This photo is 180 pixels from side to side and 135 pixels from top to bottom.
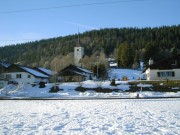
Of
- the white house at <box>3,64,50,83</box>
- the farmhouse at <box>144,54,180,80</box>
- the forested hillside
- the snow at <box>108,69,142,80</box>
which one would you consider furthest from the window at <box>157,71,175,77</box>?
the forested hillside

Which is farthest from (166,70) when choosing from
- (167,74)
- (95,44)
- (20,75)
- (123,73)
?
(95,44)

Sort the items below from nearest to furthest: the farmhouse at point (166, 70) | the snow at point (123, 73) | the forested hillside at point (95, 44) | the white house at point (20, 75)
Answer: the farmhouse at point (166, 70) < the white house at point (20, 75) < the snow at point (123, 73) < the forested hillside at point (95, 44)

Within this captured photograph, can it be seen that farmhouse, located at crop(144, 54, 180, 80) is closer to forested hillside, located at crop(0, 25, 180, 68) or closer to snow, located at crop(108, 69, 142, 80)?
snow, located at crop(108, 69, 142, 80)

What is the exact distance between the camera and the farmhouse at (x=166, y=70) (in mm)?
61156

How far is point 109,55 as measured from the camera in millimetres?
169250

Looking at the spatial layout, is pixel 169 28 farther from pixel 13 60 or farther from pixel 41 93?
pixel 41 93

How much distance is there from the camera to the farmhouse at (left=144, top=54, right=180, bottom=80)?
61.2 m

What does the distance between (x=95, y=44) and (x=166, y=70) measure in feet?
388

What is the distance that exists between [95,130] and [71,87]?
138 ft

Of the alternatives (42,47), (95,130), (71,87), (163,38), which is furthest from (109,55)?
(95,130)

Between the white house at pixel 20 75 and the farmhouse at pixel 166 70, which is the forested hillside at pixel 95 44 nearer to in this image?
the white house at pixel 20 75

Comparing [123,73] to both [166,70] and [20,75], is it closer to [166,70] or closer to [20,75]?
[166,70]

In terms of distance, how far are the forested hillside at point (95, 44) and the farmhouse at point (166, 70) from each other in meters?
70.0

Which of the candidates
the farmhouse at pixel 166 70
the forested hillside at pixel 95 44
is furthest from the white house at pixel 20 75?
the forested hillside at pixel 95 44
